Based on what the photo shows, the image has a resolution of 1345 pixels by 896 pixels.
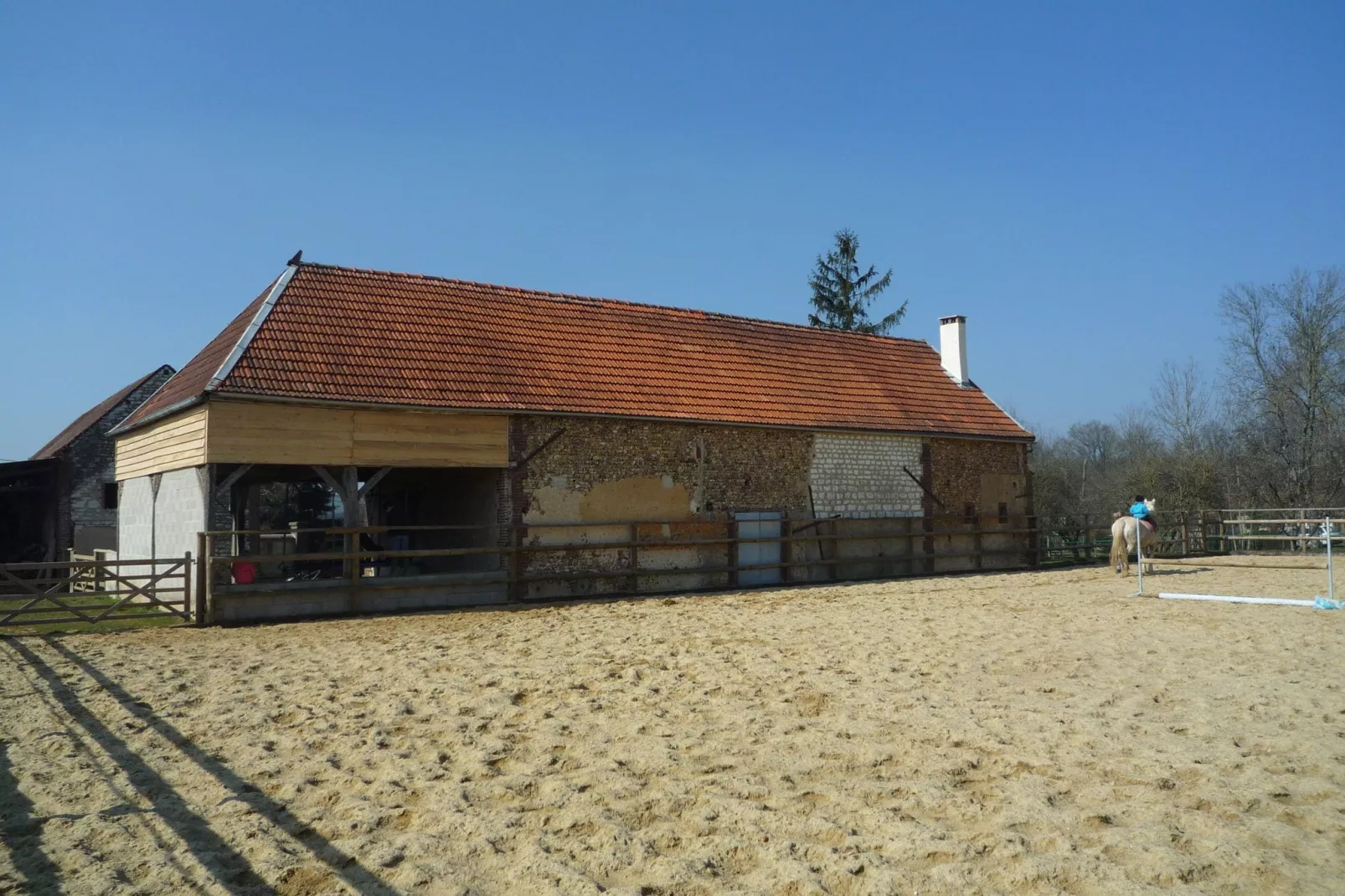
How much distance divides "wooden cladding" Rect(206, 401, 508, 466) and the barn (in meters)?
0.03

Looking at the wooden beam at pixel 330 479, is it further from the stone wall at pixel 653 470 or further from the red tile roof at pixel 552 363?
the stone wall at pixel 653 470

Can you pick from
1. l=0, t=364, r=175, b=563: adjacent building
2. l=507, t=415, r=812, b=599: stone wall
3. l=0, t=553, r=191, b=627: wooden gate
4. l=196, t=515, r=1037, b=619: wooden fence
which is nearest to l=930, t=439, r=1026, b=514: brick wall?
l=196, t=515, r=1037, b=619: wooden fence

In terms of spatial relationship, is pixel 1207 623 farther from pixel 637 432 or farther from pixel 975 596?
pixel 637 432

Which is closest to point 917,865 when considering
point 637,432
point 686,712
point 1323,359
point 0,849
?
point 686,712

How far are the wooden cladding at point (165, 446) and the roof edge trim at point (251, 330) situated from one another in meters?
0.54

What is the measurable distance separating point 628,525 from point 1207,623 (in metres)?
8.48

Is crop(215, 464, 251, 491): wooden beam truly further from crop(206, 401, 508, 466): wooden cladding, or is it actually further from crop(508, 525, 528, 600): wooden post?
crop(508, 525, 528, 600): wooden post

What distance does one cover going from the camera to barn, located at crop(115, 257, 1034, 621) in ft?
44.2

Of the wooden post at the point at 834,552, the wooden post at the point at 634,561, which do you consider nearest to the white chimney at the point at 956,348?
the wooden post at the point at 834,552

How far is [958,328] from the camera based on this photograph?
23.4 meters

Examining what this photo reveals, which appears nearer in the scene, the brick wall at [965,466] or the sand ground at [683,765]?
the sand ground at [683,765]

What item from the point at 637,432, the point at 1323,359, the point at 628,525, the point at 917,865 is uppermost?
the point at 1323,359

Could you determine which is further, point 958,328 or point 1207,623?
point 958,328

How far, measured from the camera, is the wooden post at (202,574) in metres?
12.1
